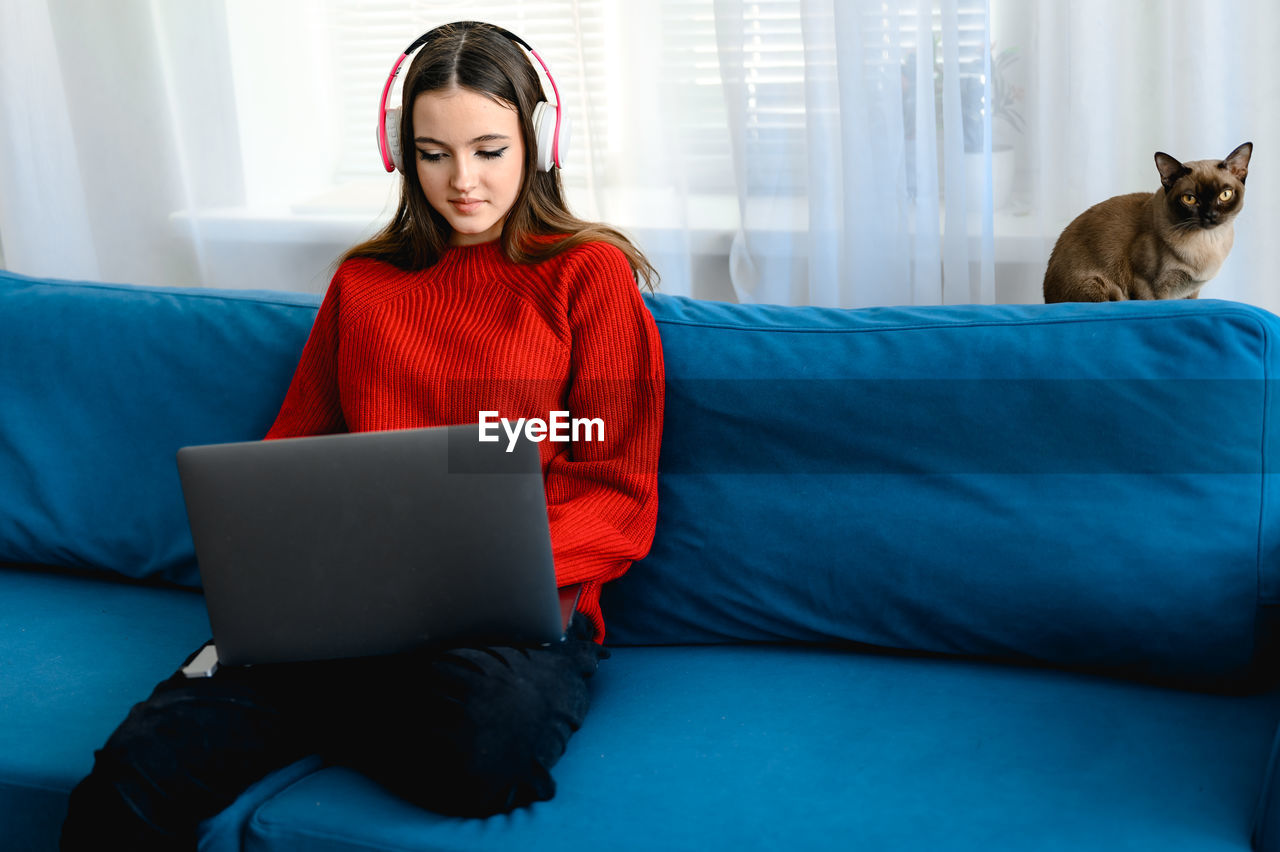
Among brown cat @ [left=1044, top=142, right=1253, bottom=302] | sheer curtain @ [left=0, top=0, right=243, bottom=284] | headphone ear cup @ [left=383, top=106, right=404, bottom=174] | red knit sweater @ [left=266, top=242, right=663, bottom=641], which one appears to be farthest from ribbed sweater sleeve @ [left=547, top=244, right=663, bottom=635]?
sheer curtain @ [left=0, top=0, right=243, bottom=284]

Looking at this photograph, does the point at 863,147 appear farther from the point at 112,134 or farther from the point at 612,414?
the point at 112,134

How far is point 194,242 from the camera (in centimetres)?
211

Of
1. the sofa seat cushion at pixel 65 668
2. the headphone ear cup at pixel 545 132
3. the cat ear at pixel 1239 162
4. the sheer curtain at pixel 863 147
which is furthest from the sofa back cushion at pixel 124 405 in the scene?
the cat ear at pixel 1239 162

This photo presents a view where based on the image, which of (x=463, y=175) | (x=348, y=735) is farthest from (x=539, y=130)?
(x=348, y=735)

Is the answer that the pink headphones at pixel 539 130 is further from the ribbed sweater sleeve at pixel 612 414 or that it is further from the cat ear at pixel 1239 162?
the cat ear at pixel 1239 162

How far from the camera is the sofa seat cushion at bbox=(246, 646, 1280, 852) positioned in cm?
99

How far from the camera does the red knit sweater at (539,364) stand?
1304 mm

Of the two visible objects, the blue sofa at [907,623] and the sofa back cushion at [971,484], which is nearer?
the blue sofa at [907,623]

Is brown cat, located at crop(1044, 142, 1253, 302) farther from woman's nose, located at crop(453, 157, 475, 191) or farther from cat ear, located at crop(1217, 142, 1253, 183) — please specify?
woman's nose, located at crop(453, 157, 475, 191)

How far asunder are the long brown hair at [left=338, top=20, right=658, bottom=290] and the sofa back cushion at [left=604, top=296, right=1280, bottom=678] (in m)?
0.18

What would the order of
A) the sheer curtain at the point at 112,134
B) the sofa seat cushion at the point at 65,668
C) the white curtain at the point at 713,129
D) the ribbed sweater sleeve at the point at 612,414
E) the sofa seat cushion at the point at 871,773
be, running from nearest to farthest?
the sofa seat cushion at the point at 871,773 < the sofa seat cushion at the point at 65,668 < the ribbed sweater sleeve at the point at 612,414 < the white curtain at the point at 713,129 < the sheer curtain at the point at 112,134

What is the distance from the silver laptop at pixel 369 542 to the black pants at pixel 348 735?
0.21ft

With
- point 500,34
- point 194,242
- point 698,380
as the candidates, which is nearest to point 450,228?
point 500,34

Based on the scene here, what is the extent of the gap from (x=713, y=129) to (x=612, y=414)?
2.19 feet
